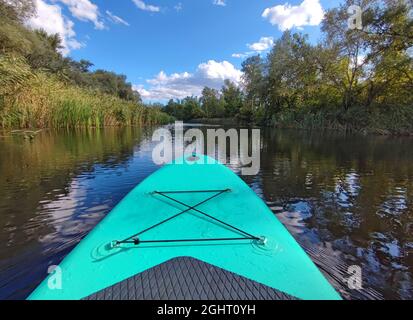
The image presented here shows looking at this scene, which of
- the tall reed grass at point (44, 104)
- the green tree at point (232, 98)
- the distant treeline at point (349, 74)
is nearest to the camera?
the tall reed grass at point (44, 104)

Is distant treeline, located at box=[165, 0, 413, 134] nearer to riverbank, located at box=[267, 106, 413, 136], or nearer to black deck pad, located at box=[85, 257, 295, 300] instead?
riverbank, located at box=[267, 106, 413, 136]

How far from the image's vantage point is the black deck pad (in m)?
1.51

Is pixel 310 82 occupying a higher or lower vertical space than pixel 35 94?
higher

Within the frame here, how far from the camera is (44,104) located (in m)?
14.2

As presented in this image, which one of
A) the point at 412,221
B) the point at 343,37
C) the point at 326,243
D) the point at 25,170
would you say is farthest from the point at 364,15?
the point at 25,170

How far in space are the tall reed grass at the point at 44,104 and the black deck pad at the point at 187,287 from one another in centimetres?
860

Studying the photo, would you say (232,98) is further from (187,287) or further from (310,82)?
(187,287)

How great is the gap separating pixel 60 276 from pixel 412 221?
13.6 feet

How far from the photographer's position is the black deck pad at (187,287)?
151cm

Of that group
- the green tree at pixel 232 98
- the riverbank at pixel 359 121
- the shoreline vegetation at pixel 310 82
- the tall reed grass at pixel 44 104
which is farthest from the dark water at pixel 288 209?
the green tree at pixel 232 98

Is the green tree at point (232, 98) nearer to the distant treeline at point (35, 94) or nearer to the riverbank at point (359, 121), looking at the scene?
the riverbank at point (359, 121)

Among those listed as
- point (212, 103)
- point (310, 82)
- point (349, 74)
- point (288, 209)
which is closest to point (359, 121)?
point (349, 74)

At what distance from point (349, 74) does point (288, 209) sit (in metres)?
23.7

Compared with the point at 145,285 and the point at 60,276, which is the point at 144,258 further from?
the point at 60,276
